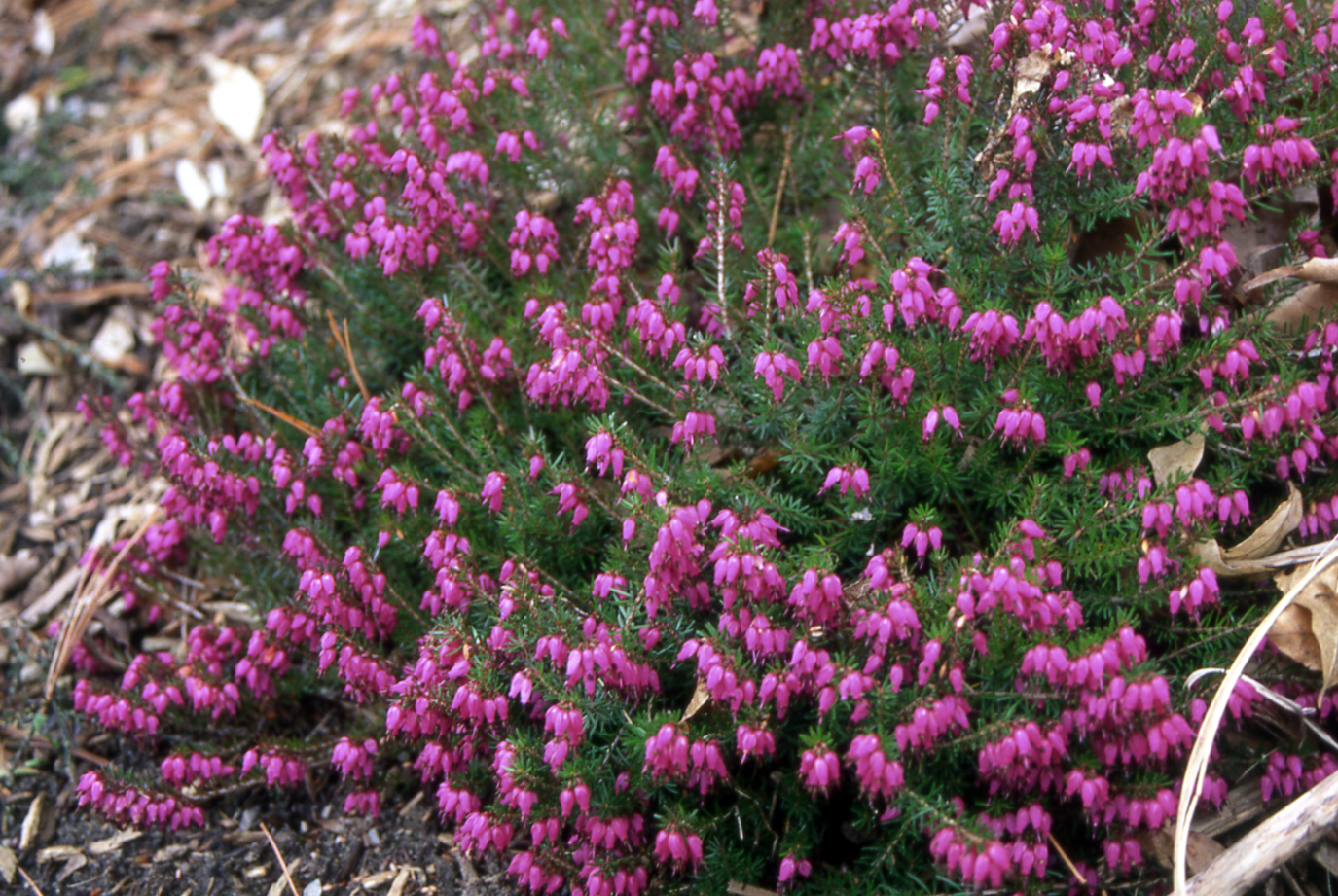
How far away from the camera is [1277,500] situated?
3.78 m

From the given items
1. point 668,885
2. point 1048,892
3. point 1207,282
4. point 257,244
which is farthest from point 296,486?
point 1207,282

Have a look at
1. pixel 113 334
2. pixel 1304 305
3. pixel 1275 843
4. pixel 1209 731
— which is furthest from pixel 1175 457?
pixel 113 334

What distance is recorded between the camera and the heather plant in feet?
10.2

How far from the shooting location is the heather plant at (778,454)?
122 inches

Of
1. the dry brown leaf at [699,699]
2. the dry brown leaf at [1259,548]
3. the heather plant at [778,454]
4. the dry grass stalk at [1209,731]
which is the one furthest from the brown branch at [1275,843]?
the dry brown leaf at [699,699]

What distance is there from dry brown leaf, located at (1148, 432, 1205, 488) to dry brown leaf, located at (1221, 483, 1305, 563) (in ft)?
0.99

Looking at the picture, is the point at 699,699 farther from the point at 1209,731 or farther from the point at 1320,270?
the point at 1320,270

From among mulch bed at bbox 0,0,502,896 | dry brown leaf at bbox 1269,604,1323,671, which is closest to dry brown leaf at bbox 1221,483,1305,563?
dry brown leaf at bbox 1269,604,1323,671

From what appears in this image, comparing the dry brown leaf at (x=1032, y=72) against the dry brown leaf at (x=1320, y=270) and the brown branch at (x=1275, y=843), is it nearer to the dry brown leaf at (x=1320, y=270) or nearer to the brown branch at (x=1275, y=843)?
the dry brown leaf at (x=1320, y=270)

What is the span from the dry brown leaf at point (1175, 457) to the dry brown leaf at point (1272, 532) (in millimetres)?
303

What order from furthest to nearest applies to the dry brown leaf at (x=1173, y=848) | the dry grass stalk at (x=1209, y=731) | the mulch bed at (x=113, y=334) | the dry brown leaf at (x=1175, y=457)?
1. the mulch bed at (x=113, y=334)
2. the dry brown leaf at (x=1175, y=457)
3. the dry brown leaf at (x=1173, y=848)
4. the dry grass stalk at (x=1209, y=731)

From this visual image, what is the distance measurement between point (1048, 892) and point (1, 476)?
20.7 ft

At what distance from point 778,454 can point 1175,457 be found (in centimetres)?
145

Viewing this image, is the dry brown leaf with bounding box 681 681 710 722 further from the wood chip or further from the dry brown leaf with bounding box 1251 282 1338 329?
the wood chip
